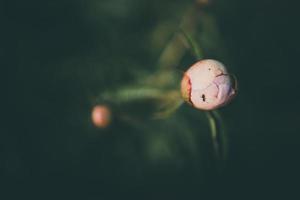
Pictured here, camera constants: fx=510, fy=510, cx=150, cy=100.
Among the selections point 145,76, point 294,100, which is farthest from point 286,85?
point 145,76

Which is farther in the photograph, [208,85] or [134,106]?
[134,106]

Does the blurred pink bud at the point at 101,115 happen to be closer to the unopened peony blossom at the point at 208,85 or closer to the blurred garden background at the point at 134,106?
the blurred garden background at the point at 134,106

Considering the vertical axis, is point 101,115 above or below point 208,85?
above

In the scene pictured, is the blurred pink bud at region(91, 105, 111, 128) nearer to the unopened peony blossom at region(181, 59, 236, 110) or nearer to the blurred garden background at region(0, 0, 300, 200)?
the blurred garden background at region(0, 0, 300, 200)

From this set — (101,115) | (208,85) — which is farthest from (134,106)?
(208,85)

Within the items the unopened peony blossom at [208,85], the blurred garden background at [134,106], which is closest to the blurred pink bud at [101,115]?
the blurred garden background at [134,106]

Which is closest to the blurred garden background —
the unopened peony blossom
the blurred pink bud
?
the blurred pink bud

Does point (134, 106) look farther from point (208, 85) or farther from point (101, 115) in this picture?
point (208, 85)
